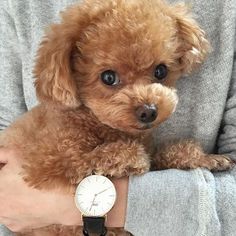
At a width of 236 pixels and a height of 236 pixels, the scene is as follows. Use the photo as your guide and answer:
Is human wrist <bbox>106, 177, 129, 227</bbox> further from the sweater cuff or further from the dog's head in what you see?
the dog's head

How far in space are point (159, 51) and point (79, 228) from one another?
0.47 m

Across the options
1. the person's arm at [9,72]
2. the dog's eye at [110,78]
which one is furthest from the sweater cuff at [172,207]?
the person's arm at [9,72]

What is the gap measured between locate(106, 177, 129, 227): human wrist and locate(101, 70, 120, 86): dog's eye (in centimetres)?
23

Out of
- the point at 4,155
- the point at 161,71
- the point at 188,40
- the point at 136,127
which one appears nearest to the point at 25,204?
the point at 4,155

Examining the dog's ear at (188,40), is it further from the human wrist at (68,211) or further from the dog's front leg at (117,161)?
the human wrist at (68,211)

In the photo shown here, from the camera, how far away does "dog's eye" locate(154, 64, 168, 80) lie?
3.84 ft

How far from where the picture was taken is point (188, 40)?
3.96ft

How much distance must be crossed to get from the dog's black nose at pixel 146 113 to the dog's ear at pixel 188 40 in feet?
0.62

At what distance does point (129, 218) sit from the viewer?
1113 mm

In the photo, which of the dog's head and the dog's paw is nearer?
the dog's head

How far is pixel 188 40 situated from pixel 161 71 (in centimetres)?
11

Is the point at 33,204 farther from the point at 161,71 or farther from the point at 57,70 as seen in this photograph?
the point at 161,71

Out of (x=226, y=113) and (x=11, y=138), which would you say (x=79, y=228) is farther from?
(x=226, y=113)

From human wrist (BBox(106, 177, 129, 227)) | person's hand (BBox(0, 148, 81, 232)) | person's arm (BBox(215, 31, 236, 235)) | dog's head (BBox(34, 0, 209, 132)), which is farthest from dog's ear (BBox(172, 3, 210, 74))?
person's hand (BBox(0, 148, 81, 232))
